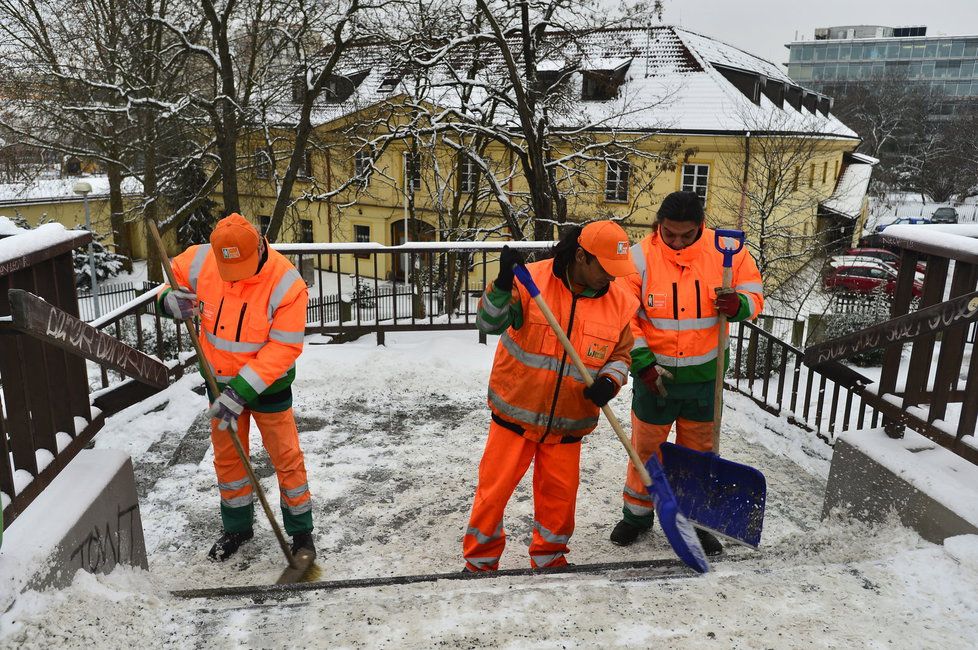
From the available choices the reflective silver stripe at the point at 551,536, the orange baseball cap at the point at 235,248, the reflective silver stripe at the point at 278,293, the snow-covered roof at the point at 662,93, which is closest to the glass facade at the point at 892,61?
the snow-covered roof at the point at 662,93

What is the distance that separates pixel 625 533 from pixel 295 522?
5.58 ft

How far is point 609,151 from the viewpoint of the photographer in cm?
1780

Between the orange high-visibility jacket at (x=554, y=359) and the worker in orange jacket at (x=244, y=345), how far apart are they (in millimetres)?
1066

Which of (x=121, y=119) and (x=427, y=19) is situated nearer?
(x=427, y=19)

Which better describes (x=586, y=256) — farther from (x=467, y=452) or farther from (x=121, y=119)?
(x=121, y=119)

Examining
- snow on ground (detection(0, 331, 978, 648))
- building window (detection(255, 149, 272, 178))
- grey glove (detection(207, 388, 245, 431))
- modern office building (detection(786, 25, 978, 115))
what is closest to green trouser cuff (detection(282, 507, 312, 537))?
snow on ground (detection(0, 331, 978, 648))

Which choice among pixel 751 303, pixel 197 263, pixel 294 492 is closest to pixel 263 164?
pixel 197 263

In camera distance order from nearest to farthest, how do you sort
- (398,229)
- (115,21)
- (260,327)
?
(260,327) → (115,21) → (398,229)

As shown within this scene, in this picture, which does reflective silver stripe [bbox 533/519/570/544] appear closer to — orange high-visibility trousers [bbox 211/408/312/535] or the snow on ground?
the snow on ground

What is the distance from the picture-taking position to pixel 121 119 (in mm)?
22422

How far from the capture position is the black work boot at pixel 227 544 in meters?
3.57

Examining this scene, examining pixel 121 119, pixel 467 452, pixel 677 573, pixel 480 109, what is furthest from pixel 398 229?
pixel 677 573

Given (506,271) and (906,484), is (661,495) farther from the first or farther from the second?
(506,271)

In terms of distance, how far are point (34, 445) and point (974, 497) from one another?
11.8 ft
